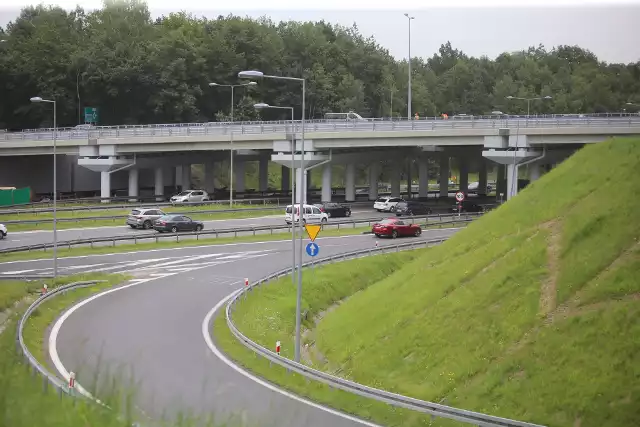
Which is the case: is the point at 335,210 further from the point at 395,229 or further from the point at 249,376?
the point at 249,376

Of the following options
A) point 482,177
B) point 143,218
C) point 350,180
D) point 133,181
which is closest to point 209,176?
point 133,181

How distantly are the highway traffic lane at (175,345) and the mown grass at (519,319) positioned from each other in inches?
55.2

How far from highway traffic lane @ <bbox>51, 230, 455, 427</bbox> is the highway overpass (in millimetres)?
27322

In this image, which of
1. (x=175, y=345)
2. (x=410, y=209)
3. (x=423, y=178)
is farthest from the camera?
(x=423, y=178)

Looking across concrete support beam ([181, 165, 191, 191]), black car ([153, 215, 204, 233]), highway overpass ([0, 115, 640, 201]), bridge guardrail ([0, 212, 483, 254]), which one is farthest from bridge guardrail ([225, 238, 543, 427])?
concrete support beam ([181, 165, 191, 191])

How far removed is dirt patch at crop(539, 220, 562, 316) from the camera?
21.2 meters

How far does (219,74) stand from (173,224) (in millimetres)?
46582

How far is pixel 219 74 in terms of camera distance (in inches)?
3807

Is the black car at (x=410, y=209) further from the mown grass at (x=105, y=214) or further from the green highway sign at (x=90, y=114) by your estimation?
the green highway sign at (x=90, y=114)

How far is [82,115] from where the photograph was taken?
9438 centimetres

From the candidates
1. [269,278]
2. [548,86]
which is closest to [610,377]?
[269,278]

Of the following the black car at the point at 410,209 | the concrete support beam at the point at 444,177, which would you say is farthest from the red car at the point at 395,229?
the concrete support beam at the point at 444,177

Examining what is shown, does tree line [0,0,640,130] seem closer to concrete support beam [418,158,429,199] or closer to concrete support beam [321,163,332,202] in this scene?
concrete support beam [418,158,429,199]

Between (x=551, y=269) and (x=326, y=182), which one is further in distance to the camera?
(x=326, y=182)
